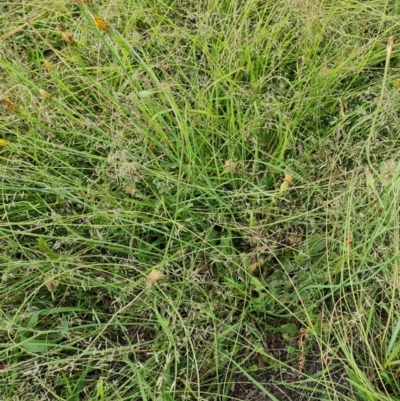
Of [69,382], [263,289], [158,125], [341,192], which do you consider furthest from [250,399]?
[158,125]

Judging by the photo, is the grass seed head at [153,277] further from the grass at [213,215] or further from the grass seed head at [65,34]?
the grass seed head at [65,34]

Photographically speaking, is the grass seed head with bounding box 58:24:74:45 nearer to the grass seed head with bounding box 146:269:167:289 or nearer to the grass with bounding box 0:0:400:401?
the grass with bounding box 0:0:400:401

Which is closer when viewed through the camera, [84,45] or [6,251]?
[6,251]

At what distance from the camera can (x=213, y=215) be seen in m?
1.22

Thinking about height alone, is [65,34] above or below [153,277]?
above

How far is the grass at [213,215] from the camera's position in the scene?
43.8 inches

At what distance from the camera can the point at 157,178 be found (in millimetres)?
1225

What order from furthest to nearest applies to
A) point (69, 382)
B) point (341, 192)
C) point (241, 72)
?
1. point (241, 72)
2. point (341, 192)
3. point (69, 382)

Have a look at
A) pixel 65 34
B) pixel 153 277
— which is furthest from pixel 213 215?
pixel 65 34

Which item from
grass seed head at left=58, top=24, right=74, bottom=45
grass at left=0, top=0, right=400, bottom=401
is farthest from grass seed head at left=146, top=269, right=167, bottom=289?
grass seed head at left=58, top=24, right=74, bottom=45

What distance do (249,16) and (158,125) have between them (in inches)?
20.1

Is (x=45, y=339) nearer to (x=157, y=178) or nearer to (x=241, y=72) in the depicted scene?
(x=157, y=178)

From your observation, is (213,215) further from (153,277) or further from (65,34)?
(65,34)

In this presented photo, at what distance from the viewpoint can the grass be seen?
3.65ft
